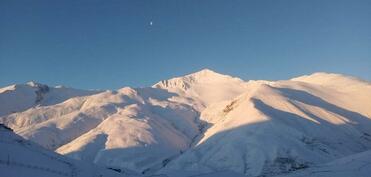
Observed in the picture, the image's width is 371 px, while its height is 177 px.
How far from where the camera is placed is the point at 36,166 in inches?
1914

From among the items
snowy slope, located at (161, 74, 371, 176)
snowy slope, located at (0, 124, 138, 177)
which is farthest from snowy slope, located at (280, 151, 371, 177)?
snowy slope, located at (161, 74, 371, 176)

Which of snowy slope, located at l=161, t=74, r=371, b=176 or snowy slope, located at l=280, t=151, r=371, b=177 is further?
snowy slope, located at l=161, t=74, r=371, b=176

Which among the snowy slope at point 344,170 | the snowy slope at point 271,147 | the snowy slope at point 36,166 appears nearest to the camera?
the snowy slope at point 36,166

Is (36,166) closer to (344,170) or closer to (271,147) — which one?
(344,170)

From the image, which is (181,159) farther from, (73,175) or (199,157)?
(73,175)

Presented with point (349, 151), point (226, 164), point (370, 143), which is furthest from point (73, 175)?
point (370, 143)

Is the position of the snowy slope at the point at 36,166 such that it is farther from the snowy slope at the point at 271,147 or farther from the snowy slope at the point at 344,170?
the snowy slope at the point at 271,147

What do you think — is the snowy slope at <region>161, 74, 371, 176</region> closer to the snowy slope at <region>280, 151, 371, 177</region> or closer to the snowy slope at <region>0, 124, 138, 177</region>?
the snowy slope at <region>0, 124, 138, 177</region>

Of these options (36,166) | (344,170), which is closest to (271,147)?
(344,170)

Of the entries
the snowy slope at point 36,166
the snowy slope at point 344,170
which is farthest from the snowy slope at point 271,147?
the snowy slope at point 344,170

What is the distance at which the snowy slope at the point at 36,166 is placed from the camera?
4491 cm

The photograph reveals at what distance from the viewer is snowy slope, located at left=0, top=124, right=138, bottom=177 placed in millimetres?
44906

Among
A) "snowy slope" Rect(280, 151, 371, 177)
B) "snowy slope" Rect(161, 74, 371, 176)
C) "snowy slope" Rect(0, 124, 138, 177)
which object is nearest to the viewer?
"snowy slope" Rect(0, 124, 138, 177)

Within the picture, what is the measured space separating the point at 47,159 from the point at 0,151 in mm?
5526
